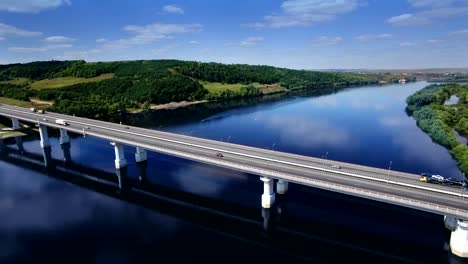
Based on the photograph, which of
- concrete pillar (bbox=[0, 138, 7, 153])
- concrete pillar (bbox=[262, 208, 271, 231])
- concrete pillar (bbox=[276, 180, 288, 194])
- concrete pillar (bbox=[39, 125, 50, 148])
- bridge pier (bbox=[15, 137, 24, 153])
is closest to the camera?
concrete pillar (bbox=[262, 208, 271, 231])

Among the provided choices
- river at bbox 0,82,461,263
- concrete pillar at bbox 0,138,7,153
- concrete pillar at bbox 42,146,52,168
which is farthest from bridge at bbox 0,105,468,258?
concrete pillar at bbox 0,138,7,153

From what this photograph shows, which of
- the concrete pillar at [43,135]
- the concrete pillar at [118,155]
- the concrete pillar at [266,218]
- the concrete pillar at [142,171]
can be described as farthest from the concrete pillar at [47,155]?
the concrete pillar at [266,218]

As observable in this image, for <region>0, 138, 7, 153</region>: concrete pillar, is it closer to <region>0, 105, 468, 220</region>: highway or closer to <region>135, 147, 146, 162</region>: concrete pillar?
<region>0, 105, 468, 220</region>: highway

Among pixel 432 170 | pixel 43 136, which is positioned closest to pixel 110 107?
pixel 43 136

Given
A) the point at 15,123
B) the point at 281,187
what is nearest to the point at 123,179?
the point at 281,187

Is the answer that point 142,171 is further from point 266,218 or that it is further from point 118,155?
point 266,218

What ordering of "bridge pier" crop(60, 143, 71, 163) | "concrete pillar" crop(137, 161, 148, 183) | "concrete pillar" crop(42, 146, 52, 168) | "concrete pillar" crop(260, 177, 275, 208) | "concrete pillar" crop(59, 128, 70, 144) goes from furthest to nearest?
"concrete pillar" crop(59, 128, 70, 144), "bridge pier" crop(60, 143, 71, 163), "concrete pillar" crop(42, 146, 52, 168), "concrete pillar" crop(137, 161, 148, 183), "concrete pillar" crop(260, 177, 275, 208)

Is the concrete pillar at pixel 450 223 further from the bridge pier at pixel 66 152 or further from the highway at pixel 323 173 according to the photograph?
the bridge pier at pixel 66 152
